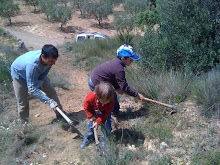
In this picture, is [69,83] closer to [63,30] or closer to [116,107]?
[116,107]

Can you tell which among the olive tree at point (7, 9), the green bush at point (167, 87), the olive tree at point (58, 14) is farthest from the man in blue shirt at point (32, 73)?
the olive tree at point (7, 9)

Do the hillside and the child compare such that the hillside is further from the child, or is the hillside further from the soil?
the child

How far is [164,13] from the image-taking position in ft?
21.0

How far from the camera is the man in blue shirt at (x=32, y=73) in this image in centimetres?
367

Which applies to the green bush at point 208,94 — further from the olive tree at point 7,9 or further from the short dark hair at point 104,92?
the olive tree at point 7,9

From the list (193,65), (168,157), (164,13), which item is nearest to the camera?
(168,157)

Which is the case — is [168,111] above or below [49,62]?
below

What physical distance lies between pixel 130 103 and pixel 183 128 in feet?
3.94

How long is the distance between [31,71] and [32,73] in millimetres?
29

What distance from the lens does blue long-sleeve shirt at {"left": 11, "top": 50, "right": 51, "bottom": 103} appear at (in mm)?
3740

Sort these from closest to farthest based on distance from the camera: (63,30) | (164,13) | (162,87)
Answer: (162,87)
(164,13)
(63,30)

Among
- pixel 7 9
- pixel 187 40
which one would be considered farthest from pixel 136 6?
pixel 187 40

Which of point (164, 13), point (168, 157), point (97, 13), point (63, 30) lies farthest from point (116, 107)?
point (97, 13)

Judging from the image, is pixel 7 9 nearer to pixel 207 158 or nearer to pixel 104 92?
pixel 104 92
